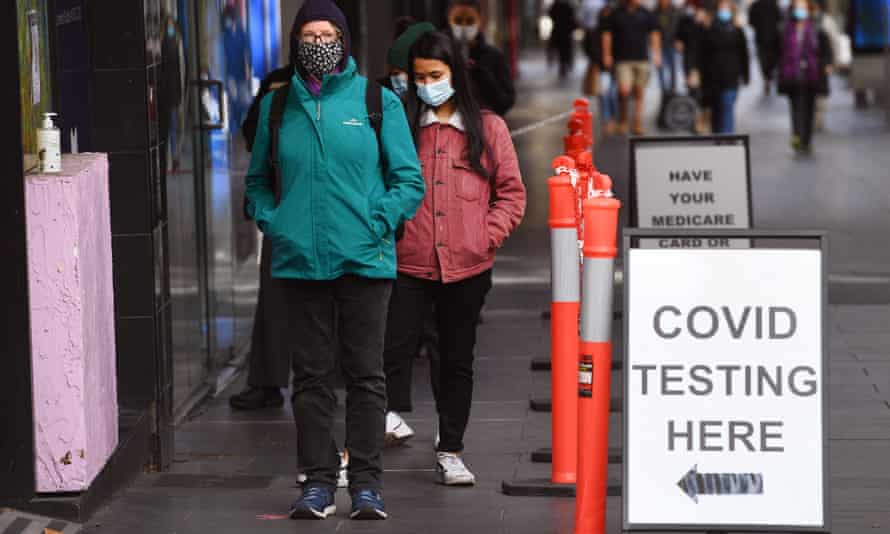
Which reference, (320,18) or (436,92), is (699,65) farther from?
(320,18)

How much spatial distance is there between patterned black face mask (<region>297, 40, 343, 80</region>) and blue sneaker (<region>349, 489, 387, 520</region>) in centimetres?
149

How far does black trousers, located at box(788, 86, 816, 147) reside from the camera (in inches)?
891

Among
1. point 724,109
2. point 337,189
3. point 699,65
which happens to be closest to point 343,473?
point 337,189

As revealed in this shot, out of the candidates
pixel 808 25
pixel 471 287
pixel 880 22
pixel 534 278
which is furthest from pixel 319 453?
pixel 880 22

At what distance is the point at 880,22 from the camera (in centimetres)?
2855

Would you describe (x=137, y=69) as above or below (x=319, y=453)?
above

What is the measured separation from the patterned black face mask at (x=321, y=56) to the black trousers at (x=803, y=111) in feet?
54.1

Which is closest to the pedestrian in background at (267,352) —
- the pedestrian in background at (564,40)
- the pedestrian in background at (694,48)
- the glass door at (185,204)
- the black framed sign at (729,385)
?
the glass door at (185,204)

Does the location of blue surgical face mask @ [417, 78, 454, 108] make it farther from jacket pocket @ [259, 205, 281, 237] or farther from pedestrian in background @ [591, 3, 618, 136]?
pedestrian in background @ [591, 3, 618, 136]

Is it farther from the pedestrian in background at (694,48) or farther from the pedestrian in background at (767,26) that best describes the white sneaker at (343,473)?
the pedestrian in background at (767,26)

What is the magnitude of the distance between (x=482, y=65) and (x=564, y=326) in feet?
16.4

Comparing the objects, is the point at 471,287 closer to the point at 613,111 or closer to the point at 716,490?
the point at 716,490

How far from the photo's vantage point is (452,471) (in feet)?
24.8

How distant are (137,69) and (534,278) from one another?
649 centimetres
